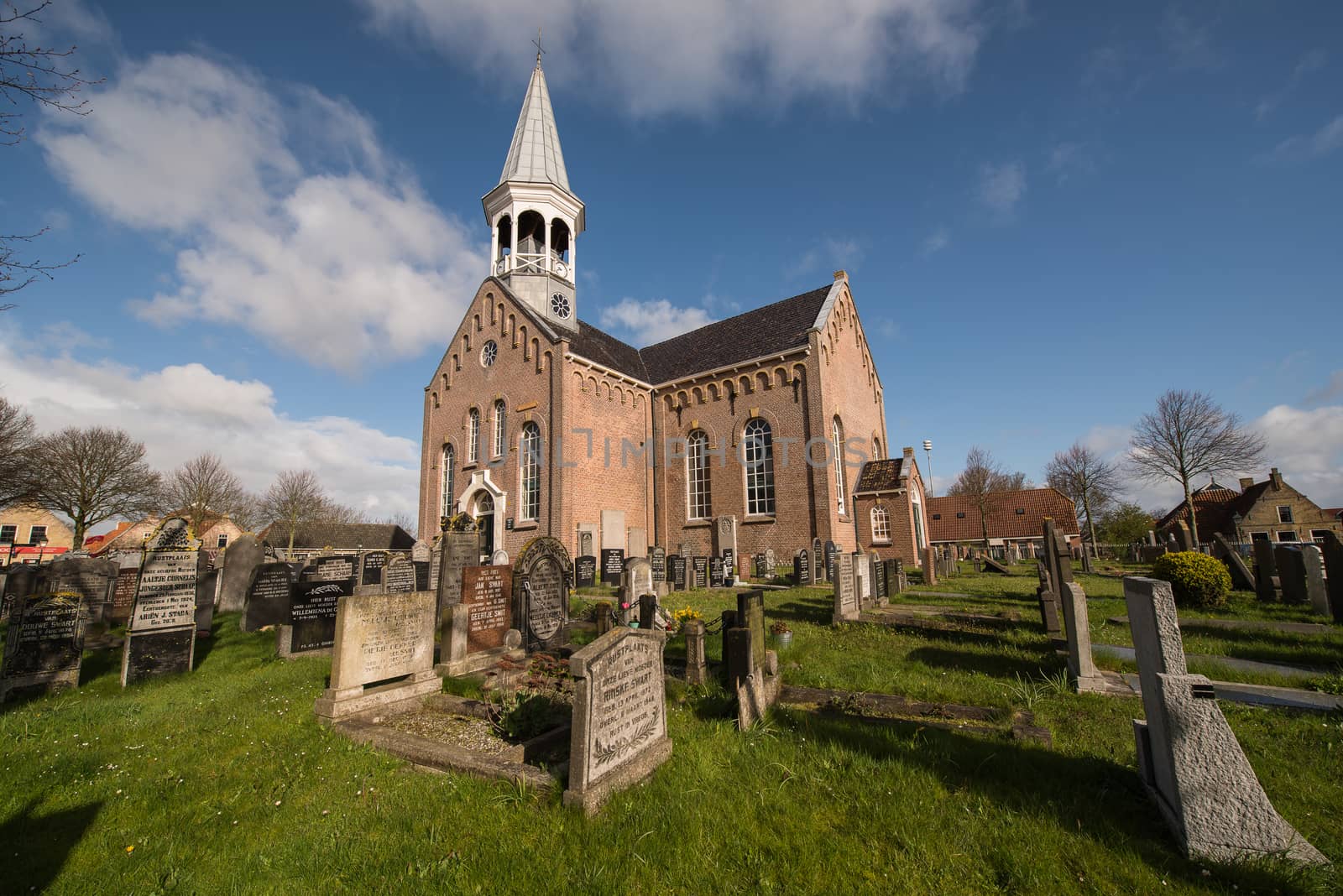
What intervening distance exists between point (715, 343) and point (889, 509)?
10.4 m

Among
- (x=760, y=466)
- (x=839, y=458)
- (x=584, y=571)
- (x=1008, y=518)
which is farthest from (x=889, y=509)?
(x=1008, y=518)

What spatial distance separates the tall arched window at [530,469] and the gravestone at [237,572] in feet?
29.3

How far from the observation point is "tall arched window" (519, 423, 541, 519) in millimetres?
21203

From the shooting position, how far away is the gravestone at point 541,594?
26.4ft

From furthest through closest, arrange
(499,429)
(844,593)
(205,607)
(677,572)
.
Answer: (499,429)
(677,572)
(205,607)
(844,593)

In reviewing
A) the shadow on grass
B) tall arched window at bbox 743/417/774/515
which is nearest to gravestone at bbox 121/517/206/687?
the shadow on grass

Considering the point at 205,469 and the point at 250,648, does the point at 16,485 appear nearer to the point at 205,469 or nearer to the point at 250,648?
the point at 205,469

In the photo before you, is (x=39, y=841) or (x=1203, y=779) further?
(x=39, y=841)

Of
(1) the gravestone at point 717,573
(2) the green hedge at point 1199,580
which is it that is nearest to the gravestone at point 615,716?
(2) the green hedge at point 1199,580

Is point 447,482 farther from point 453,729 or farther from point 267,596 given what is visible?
point 453,729

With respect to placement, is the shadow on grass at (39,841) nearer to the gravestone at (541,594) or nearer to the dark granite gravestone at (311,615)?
the gravestone at (541,594)

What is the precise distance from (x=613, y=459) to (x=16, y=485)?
1061 inches

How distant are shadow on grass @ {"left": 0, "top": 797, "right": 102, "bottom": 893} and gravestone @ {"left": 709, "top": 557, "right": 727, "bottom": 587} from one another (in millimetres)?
13907

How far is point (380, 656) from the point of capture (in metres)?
5.77
